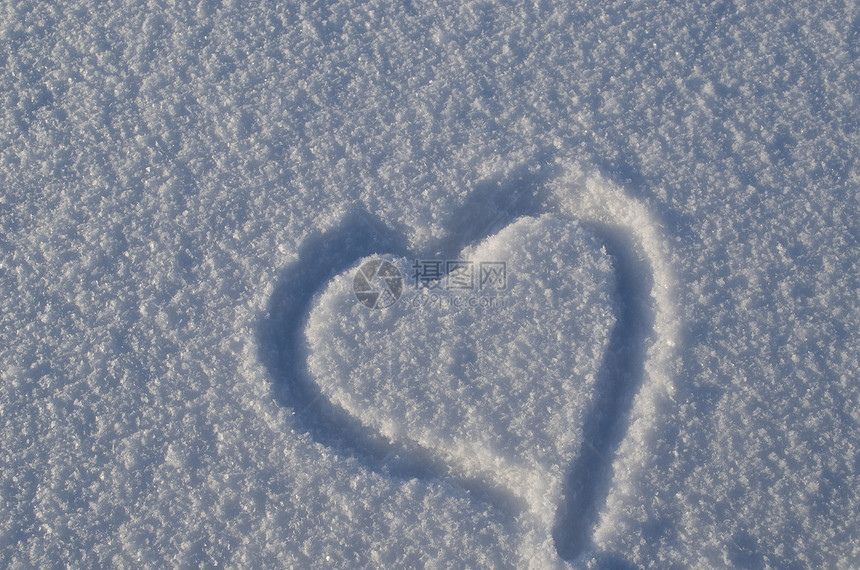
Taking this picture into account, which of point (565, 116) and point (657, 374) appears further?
point (565, 116)

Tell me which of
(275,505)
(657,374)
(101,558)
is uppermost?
(657,374)

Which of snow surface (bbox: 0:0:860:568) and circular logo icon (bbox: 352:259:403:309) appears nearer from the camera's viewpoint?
snow surface (bbox: 0:0:860:568)

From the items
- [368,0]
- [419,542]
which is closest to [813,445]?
[419,542]

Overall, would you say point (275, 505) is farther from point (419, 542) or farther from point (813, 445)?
point (813, 445)

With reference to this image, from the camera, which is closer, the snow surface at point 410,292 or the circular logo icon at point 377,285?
the snow surface at point 410,292
